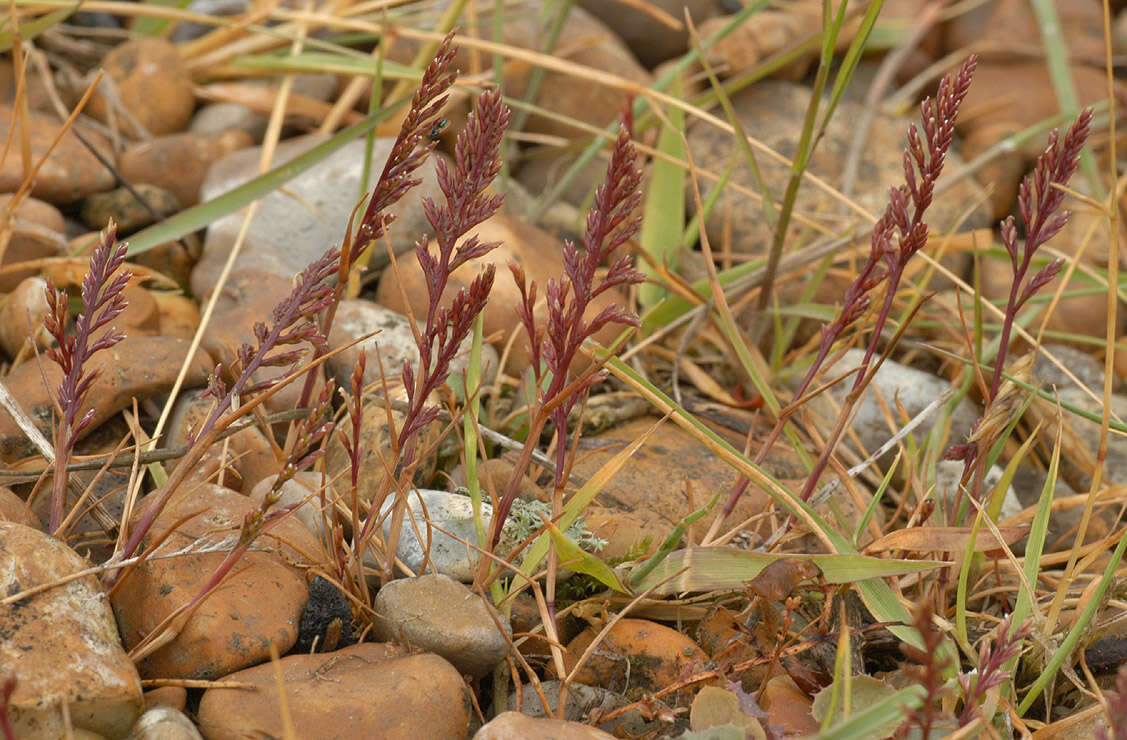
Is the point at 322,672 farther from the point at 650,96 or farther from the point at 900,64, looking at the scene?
the point at 900,64

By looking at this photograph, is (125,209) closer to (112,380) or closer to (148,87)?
(148,87)

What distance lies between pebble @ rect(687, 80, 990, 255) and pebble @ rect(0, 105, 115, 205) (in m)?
1.61

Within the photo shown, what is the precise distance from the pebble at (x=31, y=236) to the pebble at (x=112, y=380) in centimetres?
42

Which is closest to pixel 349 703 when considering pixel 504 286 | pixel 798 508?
pixel 798 508

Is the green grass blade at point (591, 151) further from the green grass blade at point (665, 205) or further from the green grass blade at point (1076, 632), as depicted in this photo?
the green grass blade at point (1076, 632)

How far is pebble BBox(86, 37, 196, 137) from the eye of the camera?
291 cm

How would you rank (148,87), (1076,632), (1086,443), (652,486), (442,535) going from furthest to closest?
(148,87) → (1086,443) → (652,486) → (442,535) → (1076,632)

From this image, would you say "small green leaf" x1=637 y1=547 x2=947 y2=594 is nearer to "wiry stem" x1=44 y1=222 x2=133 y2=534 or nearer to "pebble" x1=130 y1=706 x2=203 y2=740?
"pebble" x1=130 y1=706 x2=203 y2=740

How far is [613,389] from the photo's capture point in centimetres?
237

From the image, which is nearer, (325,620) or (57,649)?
(57,649)

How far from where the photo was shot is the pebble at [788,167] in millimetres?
3111

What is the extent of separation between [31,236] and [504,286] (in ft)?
3.49

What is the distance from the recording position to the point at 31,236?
7.79 ft

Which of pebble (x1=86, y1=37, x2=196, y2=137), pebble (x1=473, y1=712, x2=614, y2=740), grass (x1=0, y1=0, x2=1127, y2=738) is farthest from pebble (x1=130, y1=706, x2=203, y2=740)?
pebble (x1=86, y1=37, x2=196, y2=137)
